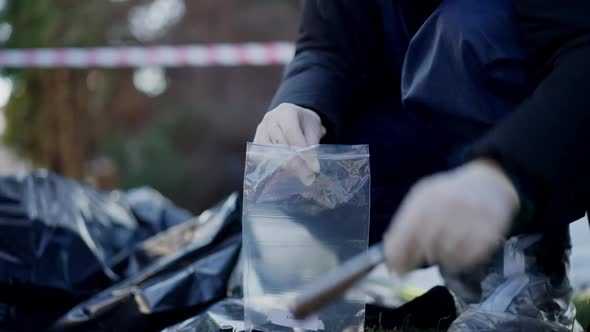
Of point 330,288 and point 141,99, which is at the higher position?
point 330,288

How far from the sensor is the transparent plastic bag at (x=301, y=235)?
1.04 meters

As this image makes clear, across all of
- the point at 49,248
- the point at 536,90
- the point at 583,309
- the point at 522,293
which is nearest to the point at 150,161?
the point at 49,248

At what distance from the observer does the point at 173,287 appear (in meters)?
1.39

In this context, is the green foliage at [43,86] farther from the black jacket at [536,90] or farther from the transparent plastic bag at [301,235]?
the transparent plastic bag at [301,235]

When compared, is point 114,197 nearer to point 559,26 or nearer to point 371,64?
point 371,64

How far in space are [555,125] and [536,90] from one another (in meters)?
0.07

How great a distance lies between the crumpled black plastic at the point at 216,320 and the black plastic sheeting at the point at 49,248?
15.5 inches

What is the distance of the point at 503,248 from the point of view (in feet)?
3.66

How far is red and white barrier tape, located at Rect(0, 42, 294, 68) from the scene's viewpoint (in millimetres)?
3883

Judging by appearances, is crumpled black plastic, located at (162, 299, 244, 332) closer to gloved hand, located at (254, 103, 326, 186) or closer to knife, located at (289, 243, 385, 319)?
gloved hand, located at (254, 103, 326, 186)

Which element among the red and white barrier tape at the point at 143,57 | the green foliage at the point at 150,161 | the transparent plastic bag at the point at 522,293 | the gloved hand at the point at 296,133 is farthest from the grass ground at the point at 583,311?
the green foliage at the point at 150,161

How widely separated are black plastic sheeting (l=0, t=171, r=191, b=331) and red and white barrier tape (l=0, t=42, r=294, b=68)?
2.39 meters

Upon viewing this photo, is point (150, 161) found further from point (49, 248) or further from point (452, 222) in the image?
point (452, 222)

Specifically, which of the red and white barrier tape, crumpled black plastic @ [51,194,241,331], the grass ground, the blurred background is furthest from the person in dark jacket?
the blurred background
